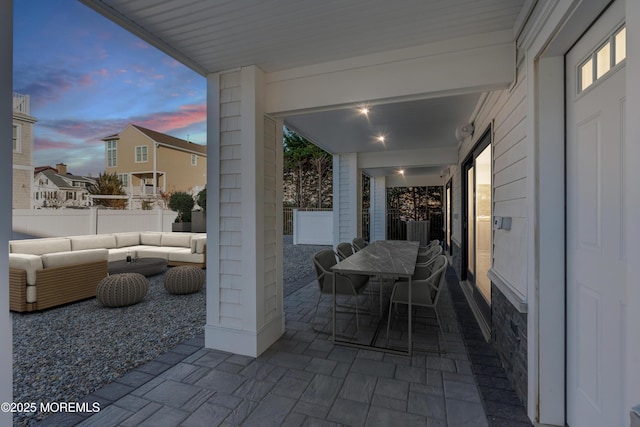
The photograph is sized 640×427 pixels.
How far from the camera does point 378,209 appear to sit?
10.3 m

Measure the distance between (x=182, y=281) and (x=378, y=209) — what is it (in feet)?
24.1

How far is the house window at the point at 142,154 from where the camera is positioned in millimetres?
15141

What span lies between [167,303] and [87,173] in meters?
15.2

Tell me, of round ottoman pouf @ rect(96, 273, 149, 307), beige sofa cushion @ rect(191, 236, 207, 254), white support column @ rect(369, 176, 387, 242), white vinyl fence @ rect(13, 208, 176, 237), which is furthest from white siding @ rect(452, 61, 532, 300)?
white vinyl fence @ rect(13, 208, 176, 237)

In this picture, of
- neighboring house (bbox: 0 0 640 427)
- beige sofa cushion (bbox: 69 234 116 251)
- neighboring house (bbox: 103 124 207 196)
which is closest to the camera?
neighboring house (bbox: 0 0 640 427)

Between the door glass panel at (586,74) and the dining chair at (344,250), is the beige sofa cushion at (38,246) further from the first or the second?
the door glass panel at (586,74)

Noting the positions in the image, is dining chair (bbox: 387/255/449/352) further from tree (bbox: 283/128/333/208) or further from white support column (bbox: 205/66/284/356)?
tree (bbox: 283/128/333/208)

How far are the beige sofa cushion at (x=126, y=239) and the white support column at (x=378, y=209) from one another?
7173 mm

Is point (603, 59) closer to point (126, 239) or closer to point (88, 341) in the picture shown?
point (88, 341)

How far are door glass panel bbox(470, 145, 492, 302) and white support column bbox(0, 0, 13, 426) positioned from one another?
441 cm

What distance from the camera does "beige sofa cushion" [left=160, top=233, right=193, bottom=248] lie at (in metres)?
6.61

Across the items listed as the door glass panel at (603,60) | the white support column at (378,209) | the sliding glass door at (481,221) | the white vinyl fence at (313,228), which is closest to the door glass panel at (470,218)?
the sliding glass door at (481,221)

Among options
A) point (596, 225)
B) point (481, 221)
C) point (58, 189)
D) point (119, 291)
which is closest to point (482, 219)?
point (481, 221)

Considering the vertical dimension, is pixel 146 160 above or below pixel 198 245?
above
